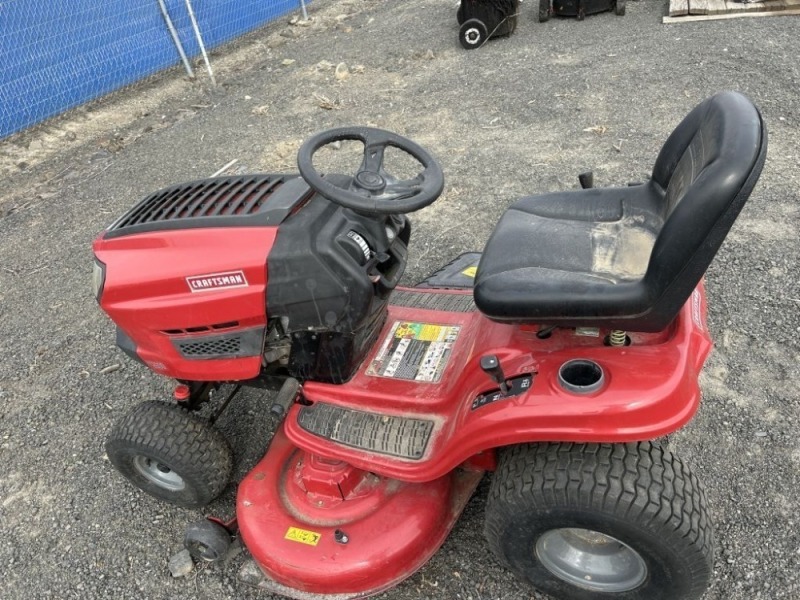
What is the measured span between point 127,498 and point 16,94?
15.6 ft

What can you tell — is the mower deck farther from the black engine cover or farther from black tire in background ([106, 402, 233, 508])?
the black engine cover

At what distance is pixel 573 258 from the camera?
196cm

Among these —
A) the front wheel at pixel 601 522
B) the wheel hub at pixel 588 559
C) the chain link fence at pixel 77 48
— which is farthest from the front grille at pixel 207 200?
the chain link fence at pixel 77 48

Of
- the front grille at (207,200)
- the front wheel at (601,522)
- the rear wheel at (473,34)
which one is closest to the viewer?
the front wheel at (601,522)

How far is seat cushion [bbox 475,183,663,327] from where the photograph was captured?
167cm

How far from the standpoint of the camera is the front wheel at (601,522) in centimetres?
164

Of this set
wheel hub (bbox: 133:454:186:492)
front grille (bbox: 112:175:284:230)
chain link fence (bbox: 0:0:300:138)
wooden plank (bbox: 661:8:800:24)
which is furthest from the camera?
wooden plank (bbox: 661:8:800:24)

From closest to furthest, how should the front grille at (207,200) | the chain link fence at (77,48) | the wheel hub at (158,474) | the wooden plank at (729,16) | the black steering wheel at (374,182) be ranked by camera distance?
the black steering wheel at (374,182), the front grille at (207,200), the wheel hub at (158,474), the chain link fence at (77,48), the wooden plank at (729,16)

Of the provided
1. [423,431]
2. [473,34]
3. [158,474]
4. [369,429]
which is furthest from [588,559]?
[473,34]

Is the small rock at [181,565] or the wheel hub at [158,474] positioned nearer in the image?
the small rock at [181,565]

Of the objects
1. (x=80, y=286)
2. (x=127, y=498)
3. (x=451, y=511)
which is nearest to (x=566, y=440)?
(x=451, y=511)

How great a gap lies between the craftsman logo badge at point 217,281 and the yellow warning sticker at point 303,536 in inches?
32.7

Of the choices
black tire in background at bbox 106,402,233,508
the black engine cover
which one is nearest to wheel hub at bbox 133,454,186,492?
black tire in background at bbox 106,402,233,508

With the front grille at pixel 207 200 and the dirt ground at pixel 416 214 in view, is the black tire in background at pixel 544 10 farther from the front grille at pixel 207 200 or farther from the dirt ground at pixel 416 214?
the front grille at pixel 207 200
